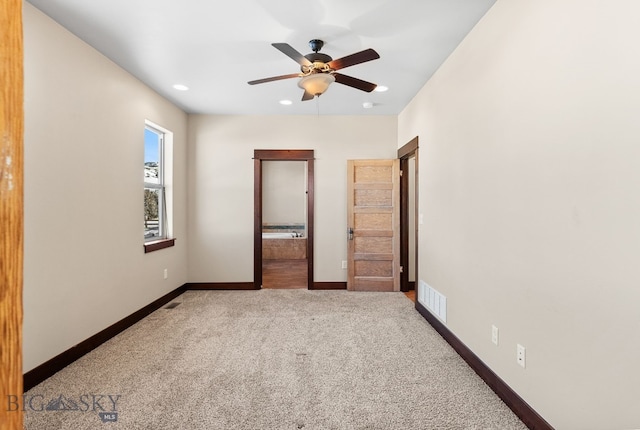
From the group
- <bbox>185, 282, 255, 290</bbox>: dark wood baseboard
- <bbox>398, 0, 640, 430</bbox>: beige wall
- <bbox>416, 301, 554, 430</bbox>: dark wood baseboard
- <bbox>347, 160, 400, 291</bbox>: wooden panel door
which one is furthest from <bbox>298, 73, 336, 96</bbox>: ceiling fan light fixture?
<bbox>185, 282, 255, 290</bbox>: dark wood baseboard

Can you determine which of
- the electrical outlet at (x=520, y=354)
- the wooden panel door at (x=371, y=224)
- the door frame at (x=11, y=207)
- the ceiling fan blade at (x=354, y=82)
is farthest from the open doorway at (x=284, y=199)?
the door frame at (x=11, y=207)

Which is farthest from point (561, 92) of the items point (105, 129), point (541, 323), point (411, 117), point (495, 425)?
point (105, 129)

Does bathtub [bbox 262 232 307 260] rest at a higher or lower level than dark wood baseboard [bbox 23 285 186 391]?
higher

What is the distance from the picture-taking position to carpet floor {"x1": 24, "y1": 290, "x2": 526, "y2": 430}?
1831 millimetres

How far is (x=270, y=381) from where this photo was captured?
7.29 ft

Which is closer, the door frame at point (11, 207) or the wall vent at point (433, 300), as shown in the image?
the door frame at point (11, 207)

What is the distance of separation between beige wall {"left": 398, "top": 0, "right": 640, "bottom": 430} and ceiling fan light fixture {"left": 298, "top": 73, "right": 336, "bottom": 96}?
3.75ft

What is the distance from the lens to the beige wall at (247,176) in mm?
4688

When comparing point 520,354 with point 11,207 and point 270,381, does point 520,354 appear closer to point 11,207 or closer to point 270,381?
point 270,381

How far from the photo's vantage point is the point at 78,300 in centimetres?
258

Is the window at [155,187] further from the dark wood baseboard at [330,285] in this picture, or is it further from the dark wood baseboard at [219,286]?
the dark wood baseboard at [330,285]

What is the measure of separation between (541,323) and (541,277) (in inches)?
10.0

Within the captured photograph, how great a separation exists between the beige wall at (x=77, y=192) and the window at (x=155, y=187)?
0.34m

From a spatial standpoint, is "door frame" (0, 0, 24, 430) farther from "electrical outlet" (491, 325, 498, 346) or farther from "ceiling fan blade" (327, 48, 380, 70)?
"electrical outlet" (491, 325, 498, 346)
